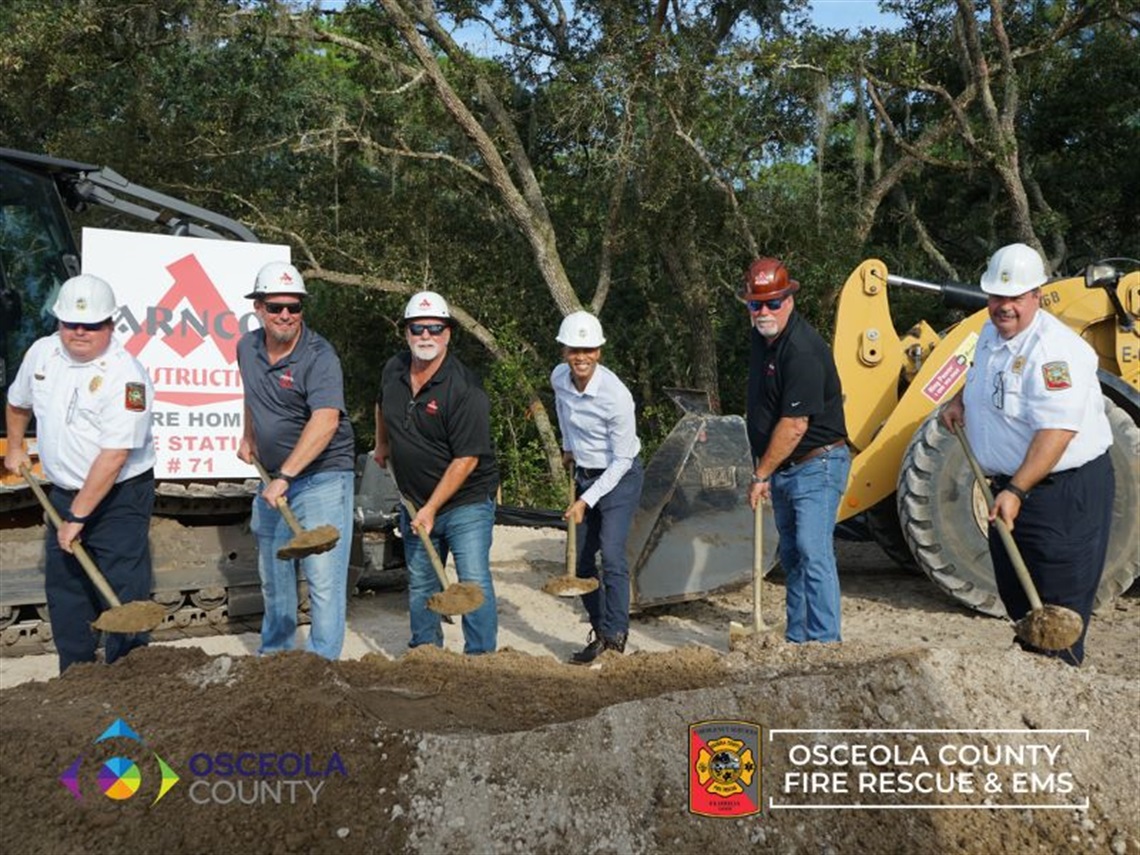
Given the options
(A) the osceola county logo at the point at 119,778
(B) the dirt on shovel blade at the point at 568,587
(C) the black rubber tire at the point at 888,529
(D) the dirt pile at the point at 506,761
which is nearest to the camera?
(D) the dirt pile at the point at 506,761

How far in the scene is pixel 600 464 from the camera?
18.6 feet

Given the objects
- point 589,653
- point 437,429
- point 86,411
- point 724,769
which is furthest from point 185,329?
point 724,769

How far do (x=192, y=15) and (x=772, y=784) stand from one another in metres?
11.6

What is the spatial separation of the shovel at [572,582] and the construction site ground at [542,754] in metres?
1.17


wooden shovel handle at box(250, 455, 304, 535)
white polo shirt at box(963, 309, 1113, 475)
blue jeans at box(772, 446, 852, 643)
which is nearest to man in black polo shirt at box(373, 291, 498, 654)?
wooden shovel handle at box(250, 455, 304, 535)

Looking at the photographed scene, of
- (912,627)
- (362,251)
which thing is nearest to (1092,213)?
(362,251)

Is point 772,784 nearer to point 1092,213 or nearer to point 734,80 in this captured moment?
point 734,80

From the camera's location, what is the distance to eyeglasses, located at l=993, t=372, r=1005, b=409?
3.96 m

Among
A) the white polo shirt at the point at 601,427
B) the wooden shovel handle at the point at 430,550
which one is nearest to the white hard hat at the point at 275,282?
the wooden shovel handle at the point at 430,550

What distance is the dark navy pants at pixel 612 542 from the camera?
18.5ft

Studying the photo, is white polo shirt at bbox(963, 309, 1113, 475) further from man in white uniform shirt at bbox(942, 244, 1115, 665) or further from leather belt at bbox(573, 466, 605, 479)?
leather belt at bbox(573, 466, 605, 479)

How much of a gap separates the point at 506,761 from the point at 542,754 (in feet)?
Answer: 0.34

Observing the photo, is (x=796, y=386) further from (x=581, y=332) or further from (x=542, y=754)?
(x=542, y=754)

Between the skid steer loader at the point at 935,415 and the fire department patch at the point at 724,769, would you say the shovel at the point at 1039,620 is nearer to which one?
the fire department patch at the point at 724,769
